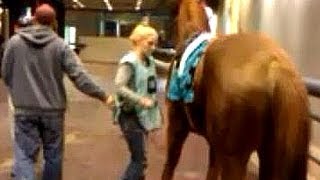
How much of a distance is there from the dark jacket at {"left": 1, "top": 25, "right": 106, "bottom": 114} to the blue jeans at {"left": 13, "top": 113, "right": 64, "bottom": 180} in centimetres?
10

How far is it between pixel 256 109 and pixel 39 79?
2633 mm

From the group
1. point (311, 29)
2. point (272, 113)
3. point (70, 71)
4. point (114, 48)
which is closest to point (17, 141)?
point (70, 71)

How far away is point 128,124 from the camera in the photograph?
7.50 meters

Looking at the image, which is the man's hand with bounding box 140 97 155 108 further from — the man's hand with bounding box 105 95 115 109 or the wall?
the wall

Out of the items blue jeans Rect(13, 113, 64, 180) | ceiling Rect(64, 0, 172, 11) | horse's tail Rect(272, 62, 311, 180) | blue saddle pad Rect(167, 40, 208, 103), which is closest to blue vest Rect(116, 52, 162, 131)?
blue jeans Rect(13, 113, 64, 180)

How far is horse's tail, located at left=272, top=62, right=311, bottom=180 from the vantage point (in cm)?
496

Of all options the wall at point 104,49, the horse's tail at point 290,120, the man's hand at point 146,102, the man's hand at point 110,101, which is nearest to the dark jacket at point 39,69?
the man's hand at point 110,101

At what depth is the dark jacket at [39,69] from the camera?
7.06m

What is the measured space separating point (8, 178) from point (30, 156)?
2.15 m

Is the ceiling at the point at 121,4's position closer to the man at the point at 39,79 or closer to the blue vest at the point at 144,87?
the blue vest at the point at 144,87

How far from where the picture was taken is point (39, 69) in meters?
7.09

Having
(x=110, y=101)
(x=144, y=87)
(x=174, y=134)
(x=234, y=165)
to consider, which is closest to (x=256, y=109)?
(x=234, y=165)

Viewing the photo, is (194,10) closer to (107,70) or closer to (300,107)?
(300,107)

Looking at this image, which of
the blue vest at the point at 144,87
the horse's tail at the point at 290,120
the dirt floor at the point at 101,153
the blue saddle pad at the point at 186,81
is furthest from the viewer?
the dirt floor at the point at 101,153
